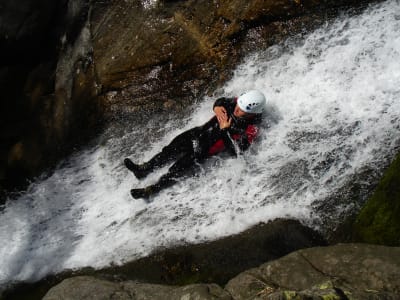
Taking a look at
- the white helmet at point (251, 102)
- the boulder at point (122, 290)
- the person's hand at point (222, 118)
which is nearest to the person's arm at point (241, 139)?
the person's hand at point (222, 118)

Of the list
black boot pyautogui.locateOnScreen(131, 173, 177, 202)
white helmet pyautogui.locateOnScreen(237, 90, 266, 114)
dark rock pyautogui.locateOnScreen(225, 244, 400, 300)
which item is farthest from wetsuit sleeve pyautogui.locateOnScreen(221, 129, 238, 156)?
dark rock pyautogui.locateOnScreen(225, 244, 400, 300)

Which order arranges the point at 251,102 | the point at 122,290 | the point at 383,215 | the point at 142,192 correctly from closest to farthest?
the point at 383,215 < the point at 122,290 < the point at 251,102 < the point at 142,192

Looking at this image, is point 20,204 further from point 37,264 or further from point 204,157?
point 204,157

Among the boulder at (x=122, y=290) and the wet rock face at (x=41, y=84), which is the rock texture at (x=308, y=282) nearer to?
the boulder at (x=122, y=290)

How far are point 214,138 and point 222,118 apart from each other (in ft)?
1.25

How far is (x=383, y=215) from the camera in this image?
5.61 meters

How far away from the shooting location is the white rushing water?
270 inches

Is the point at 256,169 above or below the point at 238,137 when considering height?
below

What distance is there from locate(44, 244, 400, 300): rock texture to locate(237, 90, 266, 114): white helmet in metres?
2.79

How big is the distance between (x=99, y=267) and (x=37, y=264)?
57.5 inches

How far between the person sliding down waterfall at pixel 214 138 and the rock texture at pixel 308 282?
216 centimetres

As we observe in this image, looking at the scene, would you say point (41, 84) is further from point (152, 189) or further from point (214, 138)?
point (214, 138)

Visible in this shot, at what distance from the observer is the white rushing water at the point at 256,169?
6.86 m

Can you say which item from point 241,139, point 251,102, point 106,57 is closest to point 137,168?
point 241,139
